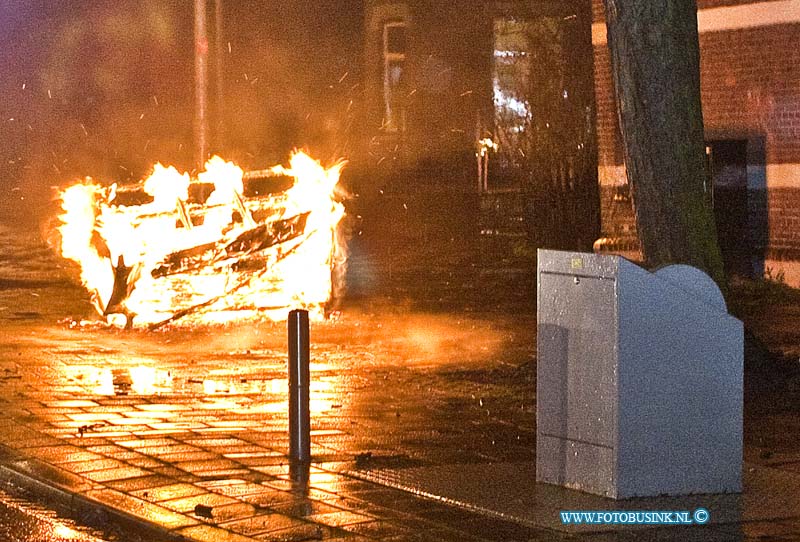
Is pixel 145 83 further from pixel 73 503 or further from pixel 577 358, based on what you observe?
pixel 577 358

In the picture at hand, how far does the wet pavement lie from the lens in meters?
7.52

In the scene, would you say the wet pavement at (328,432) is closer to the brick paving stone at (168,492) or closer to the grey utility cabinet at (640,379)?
the brick paving stone at (168,492)

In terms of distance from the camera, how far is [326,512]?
7.68 m

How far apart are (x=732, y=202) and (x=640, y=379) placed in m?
13.7

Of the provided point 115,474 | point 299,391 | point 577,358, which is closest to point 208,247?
point 299,391

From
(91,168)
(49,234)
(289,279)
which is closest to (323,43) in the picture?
(91,168)

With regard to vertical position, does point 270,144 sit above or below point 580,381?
above

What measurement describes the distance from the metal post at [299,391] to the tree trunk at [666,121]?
147 inches

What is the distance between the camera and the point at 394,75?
37.4 m

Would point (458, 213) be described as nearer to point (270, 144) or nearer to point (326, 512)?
point (270, 144)

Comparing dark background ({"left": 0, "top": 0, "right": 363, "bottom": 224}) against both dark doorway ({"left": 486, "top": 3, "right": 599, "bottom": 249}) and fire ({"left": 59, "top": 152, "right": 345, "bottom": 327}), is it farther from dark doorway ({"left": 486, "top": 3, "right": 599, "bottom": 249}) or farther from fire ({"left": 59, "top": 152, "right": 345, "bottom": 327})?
fire ({"left": 59, "top": 152, "right": 345, "bottom": 327})

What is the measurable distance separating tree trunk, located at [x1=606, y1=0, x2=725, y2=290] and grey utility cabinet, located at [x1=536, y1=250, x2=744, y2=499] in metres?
4.06

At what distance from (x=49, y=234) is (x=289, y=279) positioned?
39.1ft

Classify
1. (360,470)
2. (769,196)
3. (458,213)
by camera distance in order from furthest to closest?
(458,213) < (769,196) < (360,470)
